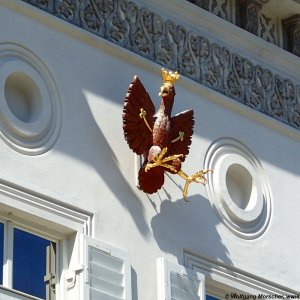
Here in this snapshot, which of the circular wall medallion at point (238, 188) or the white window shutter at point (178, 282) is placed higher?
the circular wall medallion at point (238, 188)

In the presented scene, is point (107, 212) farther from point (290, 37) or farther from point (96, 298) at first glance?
point (290, 37)

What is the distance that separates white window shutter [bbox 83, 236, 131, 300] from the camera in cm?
1397

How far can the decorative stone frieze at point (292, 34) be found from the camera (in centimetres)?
1655

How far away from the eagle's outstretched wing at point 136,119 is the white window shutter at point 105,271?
853 mm

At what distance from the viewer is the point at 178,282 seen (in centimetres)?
1448

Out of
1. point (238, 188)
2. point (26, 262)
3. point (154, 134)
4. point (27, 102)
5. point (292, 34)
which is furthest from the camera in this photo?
point (292, 34)

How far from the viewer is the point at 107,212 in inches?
566

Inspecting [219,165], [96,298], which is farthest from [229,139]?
[96,298]

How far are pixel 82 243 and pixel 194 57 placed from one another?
88.0 inches

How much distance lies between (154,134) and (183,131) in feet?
0.96

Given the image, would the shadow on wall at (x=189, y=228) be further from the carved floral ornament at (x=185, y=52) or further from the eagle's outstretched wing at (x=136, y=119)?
the carved floral ornament at (x=185, y=52)

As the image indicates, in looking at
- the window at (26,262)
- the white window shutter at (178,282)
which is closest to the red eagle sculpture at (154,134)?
the white window shutter at (178,282)

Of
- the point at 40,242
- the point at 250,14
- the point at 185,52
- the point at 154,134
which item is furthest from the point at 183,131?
the point at 250,14

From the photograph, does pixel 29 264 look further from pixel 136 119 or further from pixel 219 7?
pixel 219 7
